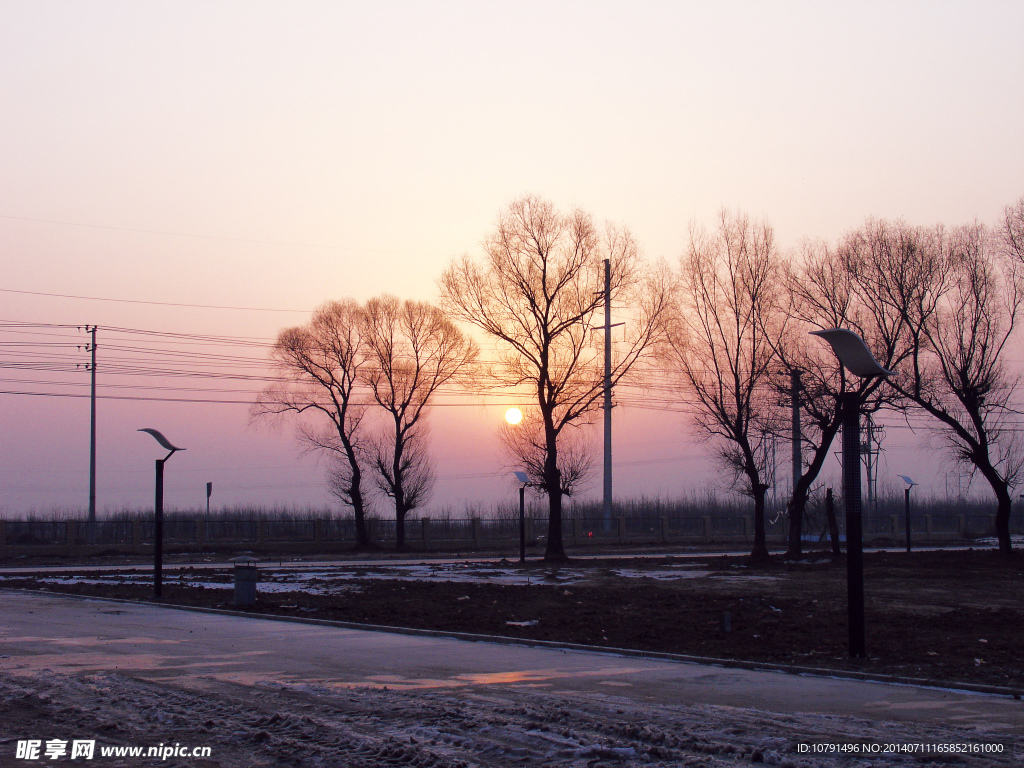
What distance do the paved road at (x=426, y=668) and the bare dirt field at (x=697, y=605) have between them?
1.07m

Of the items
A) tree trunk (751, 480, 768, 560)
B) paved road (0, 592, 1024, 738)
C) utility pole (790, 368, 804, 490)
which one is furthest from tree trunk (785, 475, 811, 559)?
paved road (0, 592, 1024, 738)

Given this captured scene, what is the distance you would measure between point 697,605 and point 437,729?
426 inches

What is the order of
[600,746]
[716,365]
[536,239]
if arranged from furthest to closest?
[536,239] < [716,365] < [600,746]

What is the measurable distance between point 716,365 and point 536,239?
910cm

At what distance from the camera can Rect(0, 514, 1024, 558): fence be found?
49375 millimetres

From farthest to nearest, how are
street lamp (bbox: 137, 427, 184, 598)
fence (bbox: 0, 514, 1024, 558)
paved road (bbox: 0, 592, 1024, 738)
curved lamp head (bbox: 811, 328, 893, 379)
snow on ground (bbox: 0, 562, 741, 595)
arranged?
fence (bbox: 0, 514, 1024, 558)
snow on ground (bbox: 0, 562, 741, 595)
street lamp (bbox: 137, 427, 184, 598)
curved lamp head (bbox: 811, 328, 893, 379)
paved road (bbox: 0, 592, 1024, 738)

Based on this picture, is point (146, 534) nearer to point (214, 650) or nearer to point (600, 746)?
point (214, 650)

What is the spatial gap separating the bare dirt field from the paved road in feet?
3.50

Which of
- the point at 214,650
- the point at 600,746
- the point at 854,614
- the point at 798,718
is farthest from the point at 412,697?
the point at 854,614

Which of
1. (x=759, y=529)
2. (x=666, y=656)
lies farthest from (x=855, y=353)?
(x=759, y=529)

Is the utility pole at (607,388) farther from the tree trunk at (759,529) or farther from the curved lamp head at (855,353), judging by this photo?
the curved lamp head at (855,353)

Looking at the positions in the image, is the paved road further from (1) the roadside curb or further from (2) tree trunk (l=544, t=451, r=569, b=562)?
(2) tree trunk (l=544, t=451, r=569, b=562)

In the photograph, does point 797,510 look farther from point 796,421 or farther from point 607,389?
point 607,389

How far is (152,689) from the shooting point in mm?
9320
